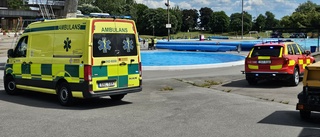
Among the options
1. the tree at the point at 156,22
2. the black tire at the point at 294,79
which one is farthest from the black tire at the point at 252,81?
the tree at the point at 156,22

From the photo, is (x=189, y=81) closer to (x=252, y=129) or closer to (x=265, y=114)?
(x=265, y=114)

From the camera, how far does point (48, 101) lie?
460 inches

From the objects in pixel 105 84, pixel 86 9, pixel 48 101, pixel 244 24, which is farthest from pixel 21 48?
pixel 244 24

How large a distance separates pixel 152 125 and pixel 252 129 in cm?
200

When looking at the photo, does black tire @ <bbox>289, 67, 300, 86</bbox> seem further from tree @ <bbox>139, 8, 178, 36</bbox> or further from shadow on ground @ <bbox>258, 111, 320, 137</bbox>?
tree @ <bbox>139, 8, 178, 36</bbox>

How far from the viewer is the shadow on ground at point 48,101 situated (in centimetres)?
1086

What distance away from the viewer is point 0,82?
1688cm

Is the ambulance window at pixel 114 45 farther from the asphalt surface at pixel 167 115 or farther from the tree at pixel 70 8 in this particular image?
the tree at pixel 70 8

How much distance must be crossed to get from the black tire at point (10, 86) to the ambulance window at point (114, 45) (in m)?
4.12

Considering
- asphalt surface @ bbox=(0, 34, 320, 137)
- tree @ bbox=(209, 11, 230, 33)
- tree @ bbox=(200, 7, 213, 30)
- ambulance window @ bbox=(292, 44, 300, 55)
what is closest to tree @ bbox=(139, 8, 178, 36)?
tree @ bbox=(209, 11, 230, 33)

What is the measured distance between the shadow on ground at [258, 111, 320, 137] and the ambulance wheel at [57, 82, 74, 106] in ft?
16.3

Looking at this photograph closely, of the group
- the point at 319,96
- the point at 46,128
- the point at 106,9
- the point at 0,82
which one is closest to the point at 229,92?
the point at 319,96

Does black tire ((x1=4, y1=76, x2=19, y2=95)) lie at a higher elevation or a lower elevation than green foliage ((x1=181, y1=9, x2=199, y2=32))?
lower

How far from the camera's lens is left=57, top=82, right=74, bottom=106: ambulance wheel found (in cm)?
1056
